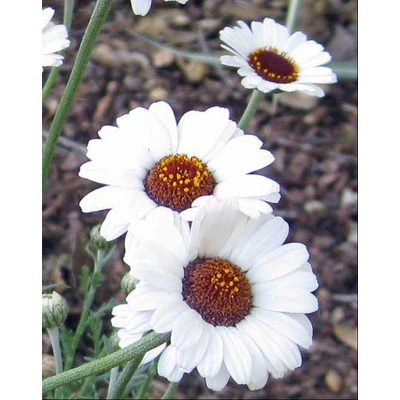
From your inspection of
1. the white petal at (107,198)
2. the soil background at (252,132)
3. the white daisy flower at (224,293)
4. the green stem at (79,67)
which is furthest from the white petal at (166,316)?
the soil background at (252,132)

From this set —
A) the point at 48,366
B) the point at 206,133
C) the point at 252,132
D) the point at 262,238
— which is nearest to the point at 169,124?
the point at 206,133

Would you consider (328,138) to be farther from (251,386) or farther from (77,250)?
(251,386)

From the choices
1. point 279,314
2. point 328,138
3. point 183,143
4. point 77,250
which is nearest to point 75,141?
point 77,250

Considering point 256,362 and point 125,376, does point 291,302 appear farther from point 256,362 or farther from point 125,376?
point 125,376

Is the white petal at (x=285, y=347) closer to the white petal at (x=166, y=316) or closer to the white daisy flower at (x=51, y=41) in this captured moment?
the white petal at (x=166, y=316)

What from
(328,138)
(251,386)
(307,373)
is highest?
(251,386)
